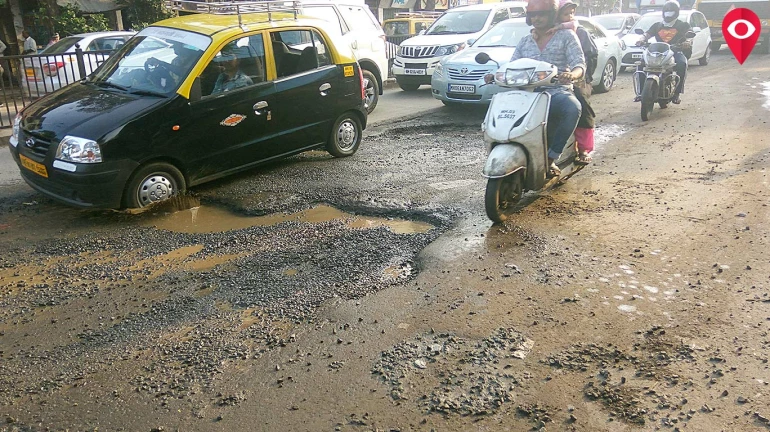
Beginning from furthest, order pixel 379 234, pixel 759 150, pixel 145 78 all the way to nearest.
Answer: pixel 759 150
pixel 145 78
pixel 379 234

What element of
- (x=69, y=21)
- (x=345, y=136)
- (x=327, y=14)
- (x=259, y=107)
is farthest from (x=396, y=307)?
(x=69, y=21)

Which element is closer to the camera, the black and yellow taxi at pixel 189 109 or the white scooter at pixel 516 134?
the white scooter at pixel 516 134

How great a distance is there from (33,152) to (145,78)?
1.34 metres

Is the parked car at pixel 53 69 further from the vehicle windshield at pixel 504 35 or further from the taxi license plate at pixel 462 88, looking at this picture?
the vehicle windshield at pixel 504 35

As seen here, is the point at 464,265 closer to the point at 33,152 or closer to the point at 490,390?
the point at 490,390

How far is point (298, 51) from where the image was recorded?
7.62m

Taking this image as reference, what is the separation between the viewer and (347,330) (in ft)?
12.8

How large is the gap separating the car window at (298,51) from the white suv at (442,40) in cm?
664

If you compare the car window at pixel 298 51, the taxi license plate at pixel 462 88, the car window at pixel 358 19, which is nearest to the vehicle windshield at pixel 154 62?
the car window at pixel 298 51

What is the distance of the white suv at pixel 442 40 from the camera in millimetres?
14344

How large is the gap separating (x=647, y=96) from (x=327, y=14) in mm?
6314

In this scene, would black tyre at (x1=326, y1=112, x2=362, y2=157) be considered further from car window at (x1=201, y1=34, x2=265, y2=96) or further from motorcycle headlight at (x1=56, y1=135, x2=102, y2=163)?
motorcycle headlight at (x1=56, y1=135, x2=102, y2=163)

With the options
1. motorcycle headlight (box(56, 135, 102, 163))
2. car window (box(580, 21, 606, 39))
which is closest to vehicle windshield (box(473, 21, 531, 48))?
car window (box(580, 21, 606, 39))

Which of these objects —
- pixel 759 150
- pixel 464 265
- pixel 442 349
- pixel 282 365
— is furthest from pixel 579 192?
pixel 282 365
